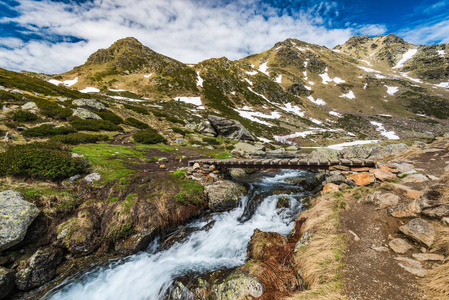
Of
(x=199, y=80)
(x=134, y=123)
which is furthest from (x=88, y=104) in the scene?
(x=199, y=80)

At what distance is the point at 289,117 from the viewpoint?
82.7 meters

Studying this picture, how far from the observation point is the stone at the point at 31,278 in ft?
19.6

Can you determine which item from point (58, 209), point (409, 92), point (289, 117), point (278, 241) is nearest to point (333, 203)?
point (278, 241)

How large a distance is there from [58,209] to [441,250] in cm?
1350

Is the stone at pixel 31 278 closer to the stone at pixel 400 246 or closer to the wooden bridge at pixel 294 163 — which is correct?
the wooden bridge at pixel 294 163

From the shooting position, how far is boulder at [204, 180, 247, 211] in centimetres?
1085

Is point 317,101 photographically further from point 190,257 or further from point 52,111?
point 190,257

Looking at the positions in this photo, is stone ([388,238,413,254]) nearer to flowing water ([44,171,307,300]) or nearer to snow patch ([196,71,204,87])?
flowing water ([44,171,307,300])

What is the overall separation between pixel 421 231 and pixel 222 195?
852 centimetres

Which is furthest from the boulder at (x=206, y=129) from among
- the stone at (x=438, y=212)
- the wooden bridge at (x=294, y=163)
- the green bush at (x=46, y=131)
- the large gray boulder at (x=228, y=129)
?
the stone at (x=438, y=212)

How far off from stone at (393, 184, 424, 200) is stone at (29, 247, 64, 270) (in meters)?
14.1

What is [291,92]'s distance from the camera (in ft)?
413

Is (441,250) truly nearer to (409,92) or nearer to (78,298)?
(78,298)

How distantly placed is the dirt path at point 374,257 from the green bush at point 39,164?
44.2 ft
